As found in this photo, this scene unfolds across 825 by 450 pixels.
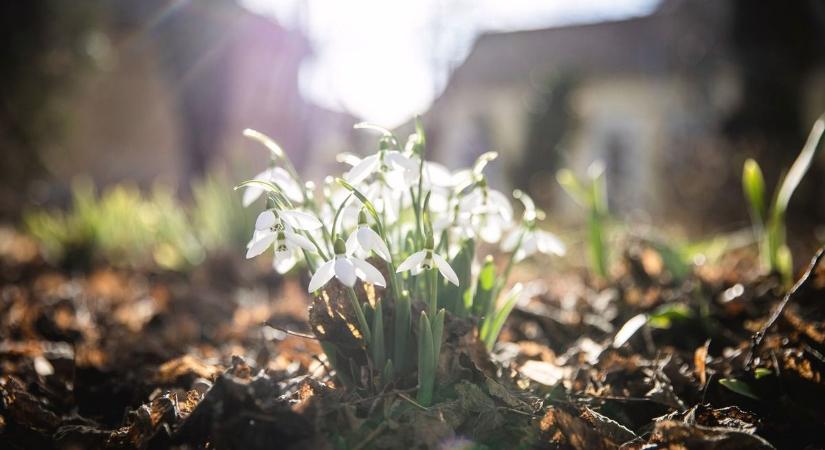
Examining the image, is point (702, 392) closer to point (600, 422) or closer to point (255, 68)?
point (600, 422)

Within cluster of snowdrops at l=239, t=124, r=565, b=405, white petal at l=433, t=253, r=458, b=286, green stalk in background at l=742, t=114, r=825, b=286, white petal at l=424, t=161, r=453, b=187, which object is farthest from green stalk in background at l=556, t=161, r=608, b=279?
white petal at l=433, t=253, r=458, b=286

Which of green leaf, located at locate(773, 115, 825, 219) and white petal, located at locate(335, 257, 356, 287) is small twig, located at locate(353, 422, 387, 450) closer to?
white petal, located at locate(335, 257, 356, 287)

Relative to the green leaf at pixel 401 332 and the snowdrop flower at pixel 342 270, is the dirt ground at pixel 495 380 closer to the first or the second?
the green leaf at pixel 401 332

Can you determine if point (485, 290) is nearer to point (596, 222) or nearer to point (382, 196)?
point (382, 196)

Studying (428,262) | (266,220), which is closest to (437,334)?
(428,262)

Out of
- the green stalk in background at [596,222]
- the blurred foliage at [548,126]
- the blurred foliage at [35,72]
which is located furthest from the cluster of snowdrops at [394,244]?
the blurred foliage at [548,126]

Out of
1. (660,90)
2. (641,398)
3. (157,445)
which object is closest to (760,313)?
(641,398)
